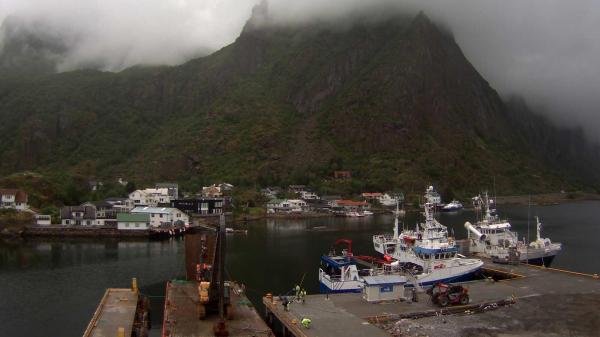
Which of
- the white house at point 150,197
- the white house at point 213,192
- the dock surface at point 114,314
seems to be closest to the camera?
the dock surface at point 114,314

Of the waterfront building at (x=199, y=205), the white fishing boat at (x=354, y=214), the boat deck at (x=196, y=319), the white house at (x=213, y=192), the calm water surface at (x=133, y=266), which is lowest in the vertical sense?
the calm water surface at (x=133, y=266)

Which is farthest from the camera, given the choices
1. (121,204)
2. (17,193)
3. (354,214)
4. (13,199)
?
(354,214)

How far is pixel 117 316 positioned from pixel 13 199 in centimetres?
7834

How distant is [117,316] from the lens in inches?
1366

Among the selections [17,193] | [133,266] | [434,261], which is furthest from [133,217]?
[434,261]

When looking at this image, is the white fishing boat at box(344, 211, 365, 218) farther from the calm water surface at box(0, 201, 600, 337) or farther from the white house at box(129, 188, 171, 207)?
the white house at box(129, 188, 171, 207)

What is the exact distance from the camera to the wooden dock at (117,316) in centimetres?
3117

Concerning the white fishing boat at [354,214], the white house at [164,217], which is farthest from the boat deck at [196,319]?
the white fishing boat at [354,214]

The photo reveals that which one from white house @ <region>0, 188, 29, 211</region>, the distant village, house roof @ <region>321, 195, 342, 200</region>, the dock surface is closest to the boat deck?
the dock surface

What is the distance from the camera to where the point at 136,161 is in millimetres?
191625

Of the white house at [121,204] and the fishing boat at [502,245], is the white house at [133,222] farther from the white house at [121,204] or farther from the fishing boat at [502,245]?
the fishing boat at [502,245]

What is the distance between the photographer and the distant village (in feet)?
313

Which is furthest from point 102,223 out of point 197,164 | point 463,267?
point 197,164

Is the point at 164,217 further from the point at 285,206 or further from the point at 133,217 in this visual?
the point at 285,206
